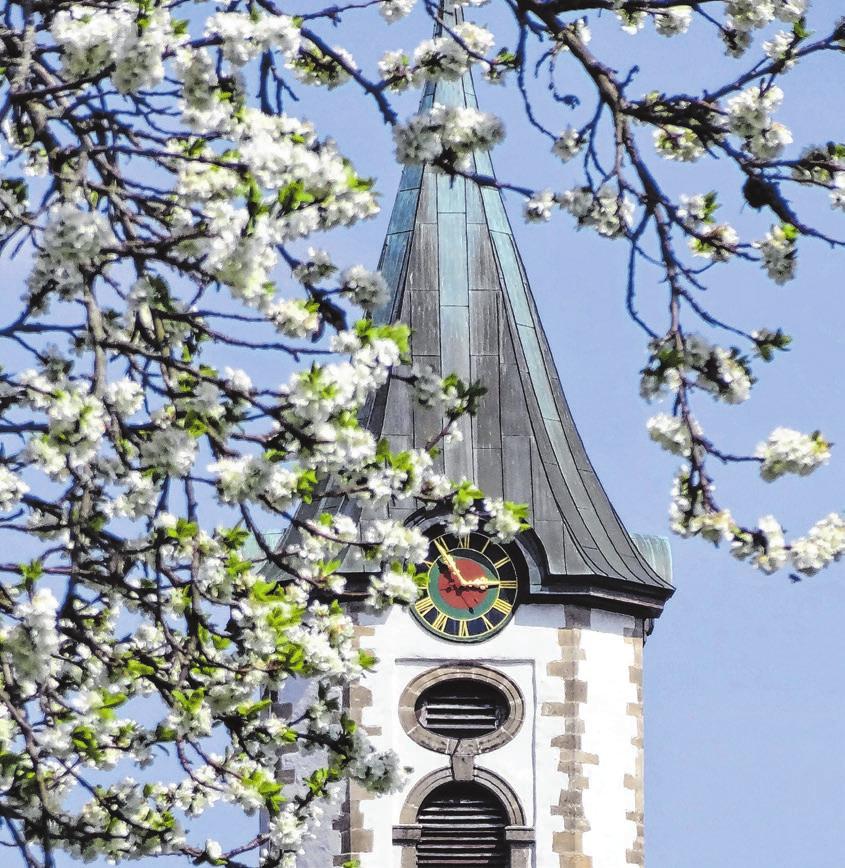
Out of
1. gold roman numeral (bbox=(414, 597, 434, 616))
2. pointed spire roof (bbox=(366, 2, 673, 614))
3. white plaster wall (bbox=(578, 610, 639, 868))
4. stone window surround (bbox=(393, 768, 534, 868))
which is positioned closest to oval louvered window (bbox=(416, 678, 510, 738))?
stone window surround (bbox=(393, 768, 534, 868))

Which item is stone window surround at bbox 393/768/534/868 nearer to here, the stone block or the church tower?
the church tower

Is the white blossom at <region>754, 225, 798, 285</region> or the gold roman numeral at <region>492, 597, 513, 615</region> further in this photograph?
the gold roman numeral at <region>492, 597, 513, 615</region>

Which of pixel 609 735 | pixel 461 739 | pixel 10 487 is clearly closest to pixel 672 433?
pixel 10 487

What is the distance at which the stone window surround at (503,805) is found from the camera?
2975 centimetres

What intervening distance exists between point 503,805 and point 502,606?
1.78 metres

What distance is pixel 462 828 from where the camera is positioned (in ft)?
98.2

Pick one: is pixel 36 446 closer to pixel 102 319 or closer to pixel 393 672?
pixel 102 319

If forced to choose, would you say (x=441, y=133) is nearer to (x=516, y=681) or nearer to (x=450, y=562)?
(x=450, y=562)

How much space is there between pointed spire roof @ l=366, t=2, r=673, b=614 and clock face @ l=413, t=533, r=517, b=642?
384 millimetres

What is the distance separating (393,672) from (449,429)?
49.0 ft

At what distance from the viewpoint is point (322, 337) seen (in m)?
13.9

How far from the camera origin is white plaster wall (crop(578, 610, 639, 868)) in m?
30.2

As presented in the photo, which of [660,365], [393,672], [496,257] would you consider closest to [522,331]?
[496,257]

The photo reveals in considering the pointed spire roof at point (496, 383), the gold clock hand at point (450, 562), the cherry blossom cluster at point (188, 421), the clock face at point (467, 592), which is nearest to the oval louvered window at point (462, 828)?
the clock face at point (467, 592)
